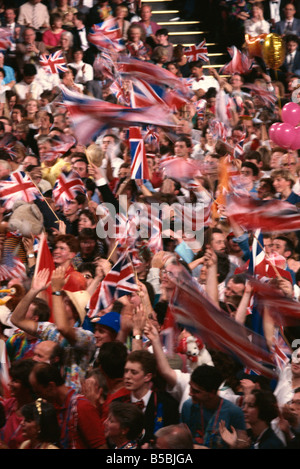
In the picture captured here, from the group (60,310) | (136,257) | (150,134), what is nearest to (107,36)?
(150,134)

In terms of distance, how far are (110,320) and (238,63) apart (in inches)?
382

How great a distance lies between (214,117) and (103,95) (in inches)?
72.8

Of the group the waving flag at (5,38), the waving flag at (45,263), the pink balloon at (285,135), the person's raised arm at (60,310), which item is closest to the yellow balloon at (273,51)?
the pink balloon at (285,135)

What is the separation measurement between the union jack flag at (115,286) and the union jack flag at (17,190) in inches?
91.4

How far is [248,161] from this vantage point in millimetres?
10867

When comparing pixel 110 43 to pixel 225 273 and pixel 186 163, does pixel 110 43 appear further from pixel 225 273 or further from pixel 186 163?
pixel 225 273

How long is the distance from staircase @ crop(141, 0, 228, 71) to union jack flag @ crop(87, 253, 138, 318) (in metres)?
10.3

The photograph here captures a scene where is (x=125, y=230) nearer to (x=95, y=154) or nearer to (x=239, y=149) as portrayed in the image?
(x=95, y=154)

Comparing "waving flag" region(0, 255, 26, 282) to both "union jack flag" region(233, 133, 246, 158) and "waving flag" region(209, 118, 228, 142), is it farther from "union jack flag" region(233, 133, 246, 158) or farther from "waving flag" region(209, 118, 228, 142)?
"waving flag" region(209, 118, 228, 142)

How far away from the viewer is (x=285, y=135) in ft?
36.5

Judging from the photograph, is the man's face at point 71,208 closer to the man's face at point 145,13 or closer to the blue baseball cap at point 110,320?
the blue baseball cap at point 110,320

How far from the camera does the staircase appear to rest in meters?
17.2

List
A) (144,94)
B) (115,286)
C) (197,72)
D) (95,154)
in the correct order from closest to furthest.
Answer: (115,286) < (95,154) < (144,94) < (197,72)

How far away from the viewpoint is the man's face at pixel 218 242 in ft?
27.2
